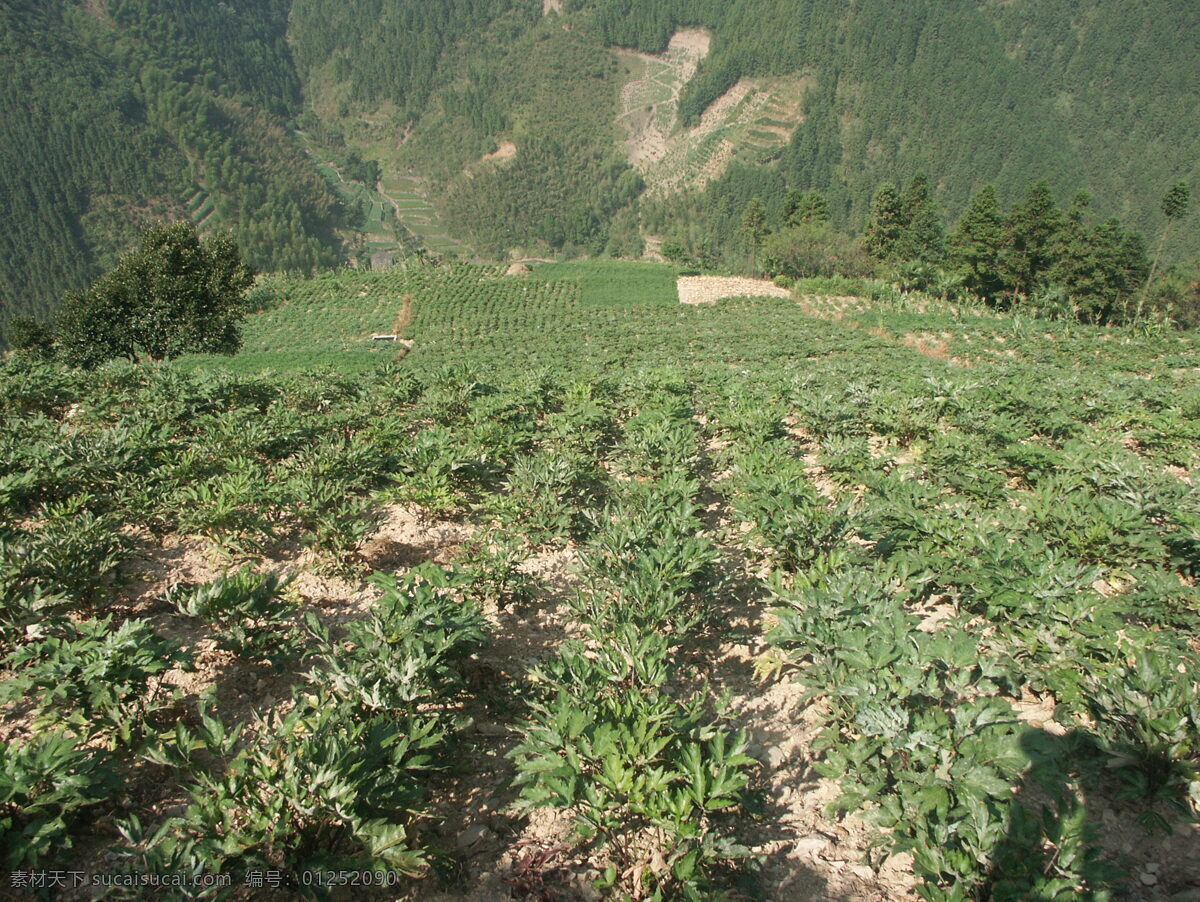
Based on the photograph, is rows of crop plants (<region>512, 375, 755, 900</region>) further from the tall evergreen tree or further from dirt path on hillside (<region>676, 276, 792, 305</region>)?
the tall evergreen tree

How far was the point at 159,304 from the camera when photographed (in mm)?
26359

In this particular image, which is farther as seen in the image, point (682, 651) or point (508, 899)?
point (682, 651)

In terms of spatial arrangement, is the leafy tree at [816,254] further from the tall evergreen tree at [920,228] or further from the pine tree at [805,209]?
the tall evergreen tree at [920,228]

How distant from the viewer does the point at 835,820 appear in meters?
3.50

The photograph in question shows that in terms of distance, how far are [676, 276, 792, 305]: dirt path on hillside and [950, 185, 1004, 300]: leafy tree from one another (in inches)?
613

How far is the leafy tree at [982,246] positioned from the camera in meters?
49.6

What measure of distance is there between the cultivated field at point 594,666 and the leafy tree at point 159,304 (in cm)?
2227

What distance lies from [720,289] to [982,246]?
23580 millimetres

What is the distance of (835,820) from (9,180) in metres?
194

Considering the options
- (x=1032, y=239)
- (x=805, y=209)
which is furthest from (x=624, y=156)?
(x=1032, y=239)

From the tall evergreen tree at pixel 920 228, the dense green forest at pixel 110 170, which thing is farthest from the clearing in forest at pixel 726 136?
the tall evergreen tree at pixel 920 228

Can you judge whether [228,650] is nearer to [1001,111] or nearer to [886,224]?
[886,224]

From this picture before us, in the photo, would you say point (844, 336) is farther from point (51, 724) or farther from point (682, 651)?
point (51, 724)

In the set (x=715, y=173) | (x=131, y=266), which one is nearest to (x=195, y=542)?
(x=131, y=266)
